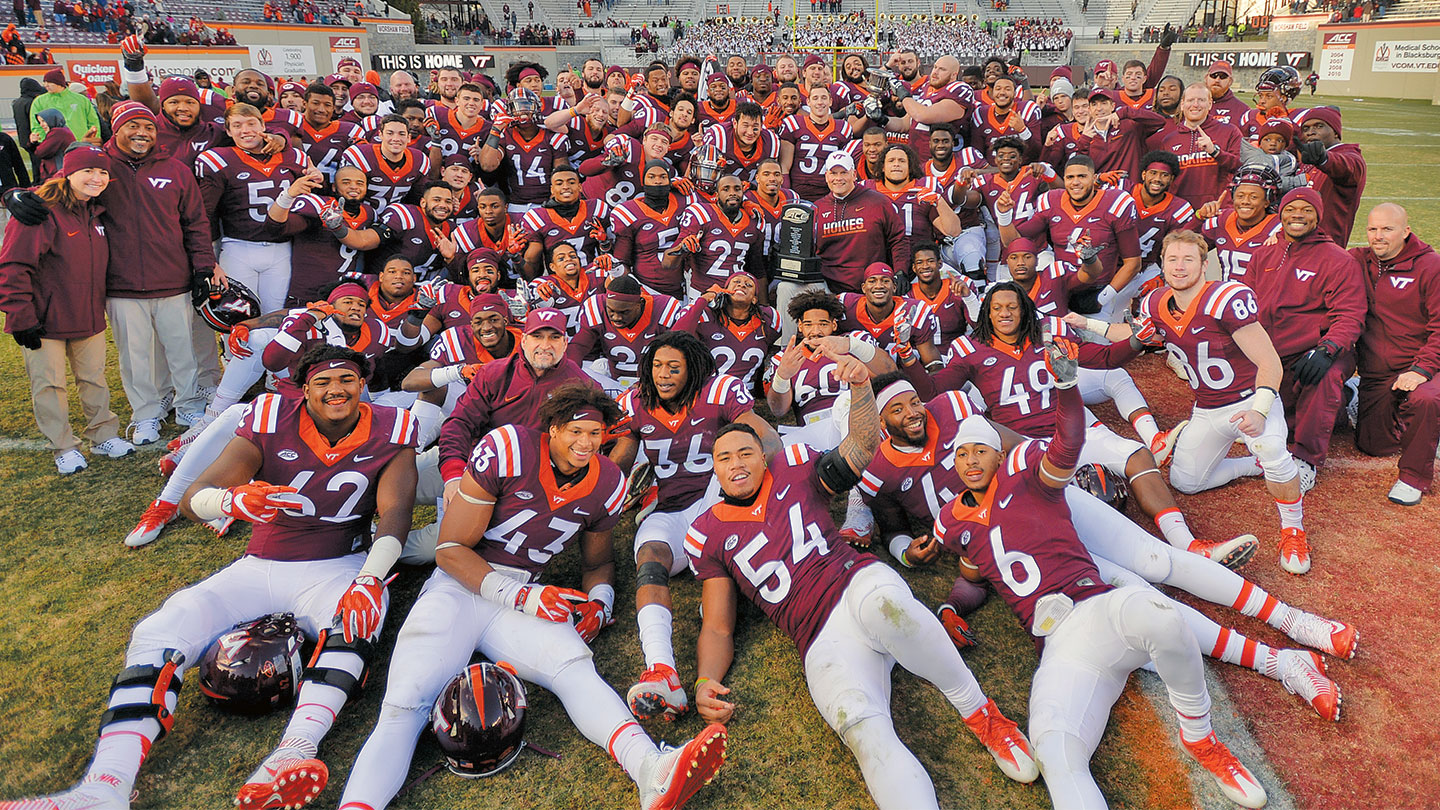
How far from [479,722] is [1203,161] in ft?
26.0

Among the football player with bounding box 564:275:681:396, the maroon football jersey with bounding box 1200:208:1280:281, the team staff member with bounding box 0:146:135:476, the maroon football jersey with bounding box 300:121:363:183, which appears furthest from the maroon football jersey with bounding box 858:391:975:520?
the maroon football jersey with bounding box 300:121:363:183

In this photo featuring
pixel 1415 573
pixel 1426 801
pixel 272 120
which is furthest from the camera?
pixel 272 120

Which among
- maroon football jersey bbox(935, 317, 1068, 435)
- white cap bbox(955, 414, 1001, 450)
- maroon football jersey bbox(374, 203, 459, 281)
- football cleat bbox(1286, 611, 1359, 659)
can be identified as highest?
maroon football jersey bbox(374, 203, 459, 281)

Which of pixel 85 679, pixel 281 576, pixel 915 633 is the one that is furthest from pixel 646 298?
pixel 85 679

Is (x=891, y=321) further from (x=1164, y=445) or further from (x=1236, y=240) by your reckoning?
(x=1236, y=240)

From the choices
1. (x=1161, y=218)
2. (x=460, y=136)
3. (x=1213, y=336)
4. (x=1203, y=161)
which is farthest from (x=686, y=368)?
(x=1203, y=161)

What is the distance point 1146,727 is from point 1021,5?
46.6 metres

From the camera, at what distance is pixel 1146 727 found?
11.5ft

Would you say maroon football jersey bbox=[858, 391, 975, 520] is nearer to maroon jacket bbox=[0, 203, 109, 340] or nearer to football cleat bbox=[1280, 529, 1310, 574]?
football cleat bbox=[1280, 529, 1310, 574]

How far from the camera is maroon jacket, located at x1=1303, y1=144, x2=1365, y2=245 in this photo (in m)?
7.52

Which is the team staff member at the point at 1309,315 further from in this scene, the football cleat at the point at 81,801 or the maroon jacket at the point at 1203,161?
the football cleat at the point at 81,801

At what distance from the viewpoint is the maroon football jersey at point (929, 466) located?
4.34 metres

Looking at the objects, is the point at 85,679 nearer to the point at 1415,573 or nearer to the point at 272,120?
the point at 272,120

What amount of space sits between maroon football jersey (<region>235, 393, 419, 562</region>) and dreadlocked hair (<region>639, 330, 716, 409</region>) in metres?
1.34
